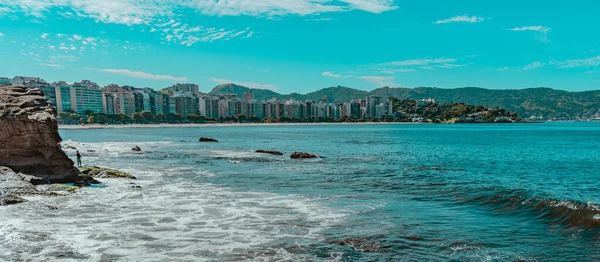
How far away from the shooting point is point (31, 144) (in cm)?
2131

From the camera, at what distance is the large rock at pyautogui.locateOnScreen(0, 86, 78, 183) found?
20984mm

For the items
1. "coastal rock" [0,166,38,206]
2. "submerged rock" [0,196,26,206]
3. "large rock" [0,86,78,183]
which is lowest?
"submerged rock" [0,196,26,206]

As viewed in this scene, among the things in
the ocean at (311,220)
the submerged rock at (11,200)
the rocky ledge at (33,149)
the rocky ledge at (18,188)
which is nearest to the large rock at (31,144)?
the rocky ledge at (33,149)

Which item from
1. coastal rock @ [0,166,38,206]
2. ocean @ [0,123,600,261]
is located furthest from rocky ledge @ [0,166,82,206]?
ocean @ [0,123,600,261]

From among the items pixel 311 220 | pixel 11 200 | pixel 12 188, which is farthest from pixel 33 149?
pixel 311 220

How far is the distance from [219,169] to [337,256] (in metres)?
22.1

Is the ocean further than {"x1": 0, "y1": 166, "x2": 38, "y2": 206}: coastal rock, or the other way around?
{"x1": 0, "y1": 166, "x2": 38, "y2": 206}: coastal rock

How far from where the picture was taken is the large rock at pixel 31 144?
2098 cm

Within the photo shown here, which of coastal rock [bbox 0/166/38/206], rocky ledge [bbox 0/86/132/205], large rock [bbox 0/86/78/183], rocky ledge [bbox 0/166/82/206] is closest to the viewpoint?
coastal rock [bbox 0/166/38/206]

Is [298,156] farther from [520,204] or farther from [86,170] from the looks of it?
[520,204]

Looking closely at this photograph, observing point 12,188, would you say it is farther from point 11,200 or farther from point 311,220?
point 311,220

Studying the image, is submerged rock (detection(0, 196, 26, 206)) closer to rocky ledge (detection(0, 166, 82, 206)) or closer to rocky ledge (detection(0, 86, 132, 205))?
rocky ledge (detection(0, 166, 82, 206))

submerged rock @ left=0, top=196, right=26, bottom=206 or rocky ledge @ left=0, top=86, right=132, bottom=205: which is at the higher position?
rocky ledge @ left=0, top=86, right=132, bottom=205

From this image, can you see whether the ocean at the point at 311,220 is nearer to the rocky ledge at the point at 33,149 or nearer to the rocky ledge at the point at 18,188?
the rocky ledge at the point at 18,188
